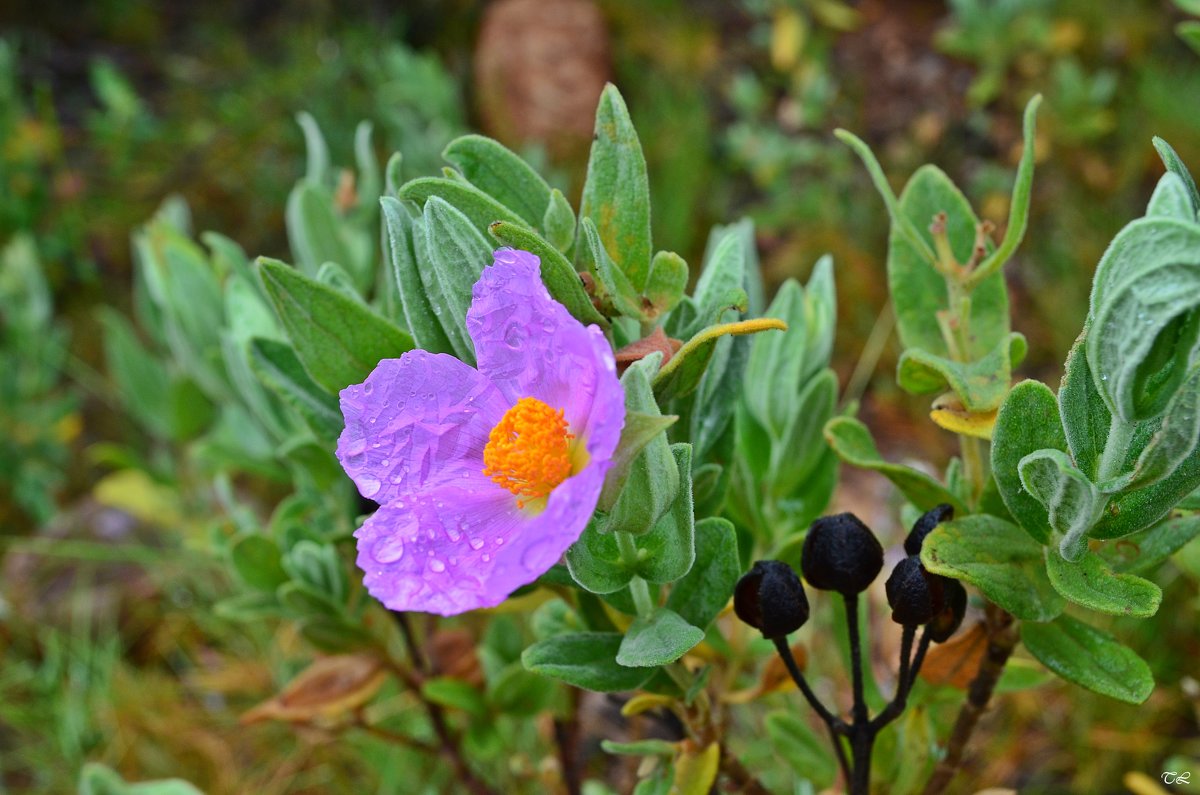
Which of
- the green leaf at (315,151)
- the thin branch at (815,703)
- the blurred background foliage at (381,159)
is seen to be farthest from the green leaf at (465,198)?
the blurred background foliage at (381,159)

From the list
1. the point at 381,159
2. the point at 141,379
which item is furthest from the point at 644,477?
the point at 381,159

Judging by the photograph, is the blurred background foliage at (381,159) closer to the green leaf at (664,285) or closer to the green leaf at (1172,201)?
the green leaf at (664,285)

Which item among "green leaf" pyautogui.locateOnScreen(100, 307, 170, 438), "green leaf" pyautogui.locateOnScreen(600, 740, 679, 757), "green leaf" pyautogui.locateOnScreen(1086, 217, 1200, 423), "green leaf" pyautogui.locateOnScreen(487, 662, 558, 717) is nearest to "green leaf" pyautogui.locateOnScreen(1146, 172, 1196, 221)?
"green leaf" pyautogui.locateOnScreen(1086, 217, 1200, 423)

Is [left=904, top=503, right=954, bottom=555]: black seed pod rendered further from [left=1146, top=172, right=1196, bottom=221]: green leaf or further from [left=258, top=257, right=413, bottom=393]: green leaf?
[left=258, top=257, right=413, bottom=393]: green leaf

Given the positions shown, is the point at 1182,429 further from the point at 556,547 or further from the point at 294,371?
the point at 294,371

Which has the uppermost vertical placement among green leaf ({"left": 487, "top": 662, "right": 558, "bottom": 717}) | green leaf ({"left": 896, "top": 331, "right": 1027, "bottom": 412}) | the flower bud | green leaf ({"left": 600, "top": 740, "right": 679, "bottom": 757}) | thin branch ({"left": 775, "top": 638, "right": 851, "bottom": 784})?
green leaf ({"left": 896, "top": 331, "right": 1027, "bottom": 412})

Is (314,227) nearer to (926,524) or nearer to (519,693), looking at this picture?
(519,693)

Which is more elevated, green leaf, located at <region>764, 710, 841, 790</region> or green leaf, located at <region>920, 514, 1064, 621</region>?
green leaf, located at <region>920, 514, 1064, 621</region>
